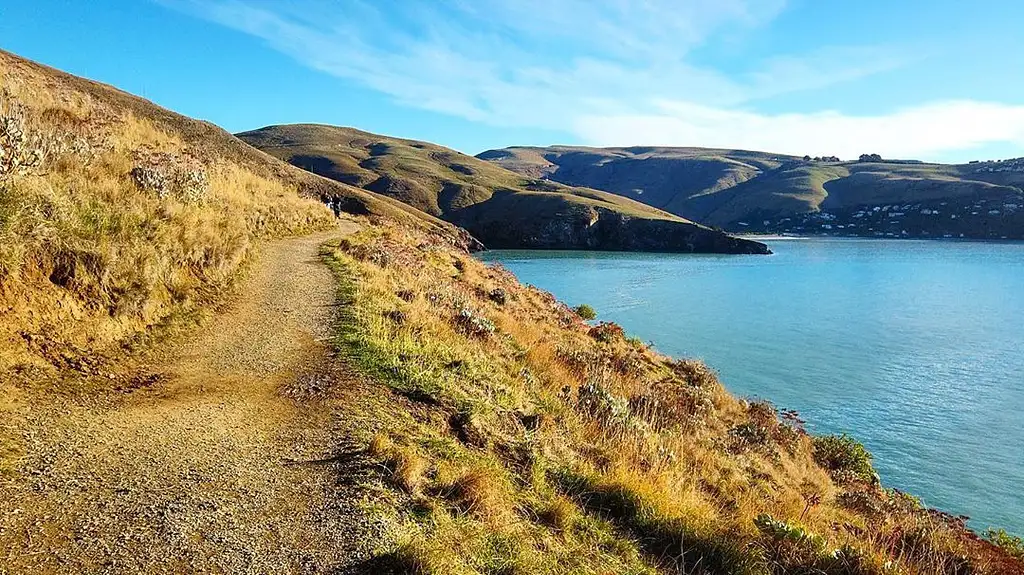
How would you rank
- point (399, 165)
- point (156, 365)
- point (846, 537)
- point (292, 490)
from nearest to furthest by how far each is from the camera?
1. point (292, 490)
2. point (156, 365)
3. point (846, 537)
4. point (399, 165)

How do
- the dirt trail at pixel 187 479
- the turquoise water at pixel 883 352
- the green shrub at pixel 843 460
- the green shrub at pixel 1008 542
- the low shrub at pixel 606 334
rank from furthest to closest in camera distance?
the low shrub at pixel 606 334, the turquoise water at pixel 883 352, the green shrub at pixel 843 460, the green shrub at pixel 1008 542, the dirt trail at pixel 187 479

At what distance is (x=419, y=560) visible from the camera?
4.19m

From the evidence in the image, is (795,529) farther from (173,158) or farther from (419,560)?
(173,158)

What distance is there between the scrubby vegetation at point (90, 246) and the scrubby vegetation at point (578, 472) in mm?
2806

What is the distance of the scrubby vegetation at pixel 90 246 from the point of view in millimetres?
6535

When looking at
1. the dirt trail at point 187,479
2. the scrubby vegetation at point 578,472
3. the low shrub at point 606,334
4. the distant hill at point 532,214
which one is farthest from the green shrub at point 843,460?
the distant hill at point 532,214

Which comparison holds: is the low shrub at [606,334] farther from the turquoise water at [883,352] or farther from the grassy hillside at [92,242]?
the grassy hillside at [92,242]

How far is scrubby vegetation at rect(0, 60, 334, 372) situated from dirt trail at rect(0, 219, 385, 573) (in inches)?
38.8

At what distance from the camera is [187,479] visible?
187 inches

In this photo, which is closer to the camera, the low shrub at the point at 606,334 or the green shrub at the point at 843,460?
the green shrub at the point at 843,460

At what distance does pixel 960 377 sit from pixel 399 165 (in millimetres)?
178723

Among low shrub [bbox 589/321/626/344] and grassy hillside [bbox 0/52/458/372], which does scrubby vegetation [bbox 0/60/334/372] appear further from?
low shrub [bbox 589/321/626/344]

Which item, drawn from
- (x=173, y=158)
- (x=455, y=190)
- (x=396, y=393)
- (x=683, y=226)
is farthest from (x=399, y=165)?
(x=396, y=393)

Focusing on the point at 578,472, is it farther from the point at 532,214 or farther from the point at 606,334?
the point at 532,214
